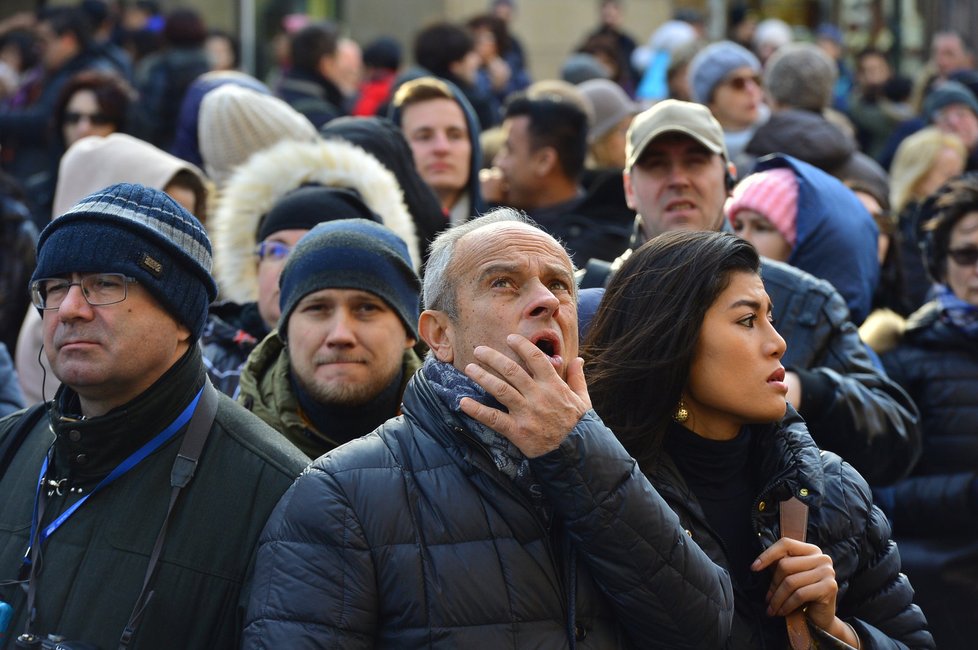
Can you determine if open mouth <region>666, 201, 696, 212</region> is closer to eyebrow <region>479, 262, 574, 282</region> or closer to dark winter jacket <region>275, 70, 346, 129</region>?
eyebrow <region>479, 262, 574, 282</region>

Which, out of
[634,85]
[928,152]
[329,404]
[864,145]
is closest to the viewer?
[329,404]

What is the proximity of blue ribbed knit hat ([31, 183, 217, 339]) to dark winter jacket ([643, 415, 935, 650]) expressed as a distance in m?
1.22

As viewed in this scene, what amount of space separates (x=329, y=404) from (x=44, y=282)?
3.20ft

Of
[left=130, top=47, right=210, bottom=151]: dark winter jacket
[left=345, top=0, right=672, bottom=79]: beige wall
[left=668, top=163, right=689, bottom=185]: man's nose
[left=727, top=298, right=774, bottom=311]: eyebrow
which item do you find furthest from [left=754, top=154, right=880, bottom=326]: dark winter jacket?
[left=345, top=0, right=672, bottom=79]: beige wall

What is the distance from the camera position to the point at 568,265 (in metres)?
3.12

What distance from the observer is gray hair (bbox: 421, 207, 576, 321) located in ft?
10.1

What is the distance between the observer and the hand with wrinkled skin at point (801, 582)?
3141 millimetres

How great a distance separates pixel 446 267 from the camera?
10.3 ft

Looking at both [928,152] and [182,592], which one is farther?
[928,152]

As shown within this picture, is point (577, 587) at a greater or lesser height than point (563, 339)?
lesser

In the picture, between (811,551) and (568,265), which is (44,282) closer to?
(568,265)

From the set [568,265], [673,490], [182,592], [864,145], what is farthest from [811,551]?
[864,145]

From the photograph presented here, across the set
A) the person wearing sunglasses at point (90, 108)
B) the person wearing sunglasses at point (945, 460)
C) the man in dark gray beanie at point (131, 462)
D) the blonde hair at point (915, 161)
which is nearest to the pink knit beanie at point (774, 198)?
the person wearing sunglasses at point (945, 460)

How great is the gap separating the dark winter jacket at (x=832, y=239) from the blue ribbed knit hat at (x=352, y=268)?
1542 mm
